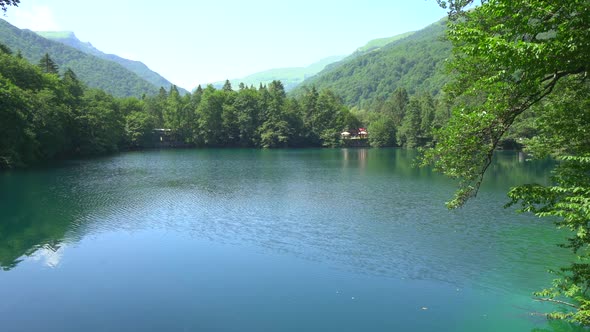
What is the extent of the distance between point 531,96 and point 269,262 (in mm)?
11524

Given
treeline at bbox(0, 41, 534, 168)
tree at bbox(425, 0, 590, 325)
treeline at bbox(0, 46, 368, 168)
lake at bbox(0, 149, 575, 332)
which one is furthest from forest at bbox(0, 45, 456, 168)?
tree at bbox(425, 0, 590, 325)

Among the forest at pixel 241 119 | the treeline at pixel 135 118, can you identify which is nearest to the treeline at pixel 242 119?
the forest at pixel 241 119

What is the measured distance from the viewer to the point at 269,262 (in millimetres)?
16656

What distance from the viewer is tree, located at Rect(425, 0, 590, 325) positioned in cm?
653

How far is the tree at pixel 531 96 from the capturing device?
6.53 metres

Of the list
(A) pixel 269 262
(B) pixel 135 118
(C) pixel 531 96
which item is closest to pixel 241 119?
(B) pixel 135 118

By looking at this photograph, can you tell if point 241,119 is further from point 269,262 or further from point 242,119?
point 269,262

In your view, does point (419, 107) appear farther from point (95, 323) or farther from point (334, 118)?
point (95, 323)

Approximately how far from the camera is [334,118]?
105812mm

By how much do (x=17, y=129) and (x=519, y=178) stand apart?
2062 inches

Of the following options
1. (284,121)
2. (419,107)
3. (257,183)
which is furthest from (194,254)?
(419,107)

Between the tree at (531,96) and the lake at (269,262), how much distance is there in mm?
3928

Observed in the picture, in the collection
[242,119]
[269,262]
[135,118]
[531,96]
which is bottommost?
[269,262]

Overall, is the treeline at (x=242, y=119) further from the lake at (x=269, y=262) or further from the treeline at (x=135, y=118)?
the lake at (x=269, y=262)
